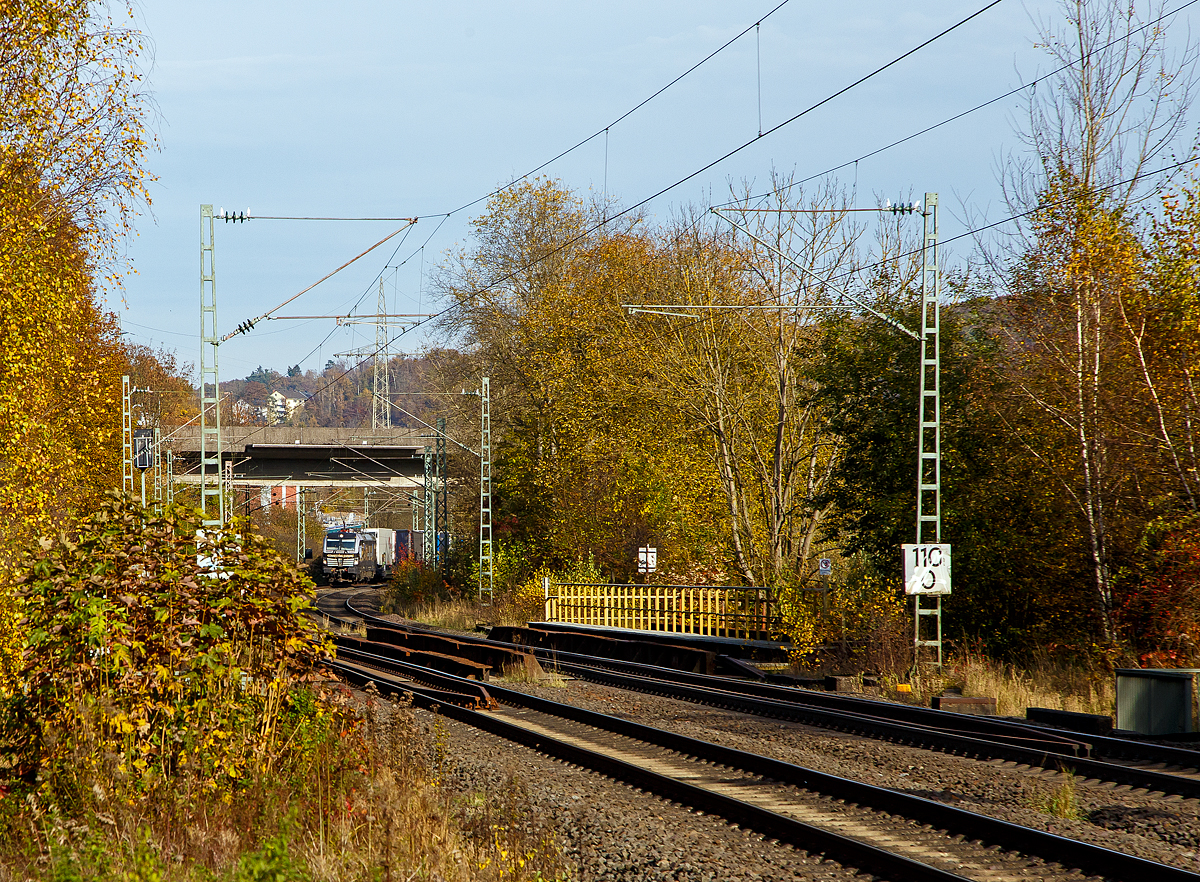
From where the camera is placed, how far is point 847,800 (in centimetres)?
977

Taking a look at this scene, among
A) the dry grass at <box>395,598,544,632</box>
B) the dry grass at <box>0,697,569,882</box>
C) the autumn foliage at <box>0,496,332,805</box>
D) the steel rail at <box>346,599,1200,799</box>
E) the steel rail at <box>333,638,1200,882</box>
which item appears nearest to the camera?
Result: the dry grass at <box>0,697,569,882</box>

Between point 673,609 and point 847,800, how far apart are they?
20553 mm

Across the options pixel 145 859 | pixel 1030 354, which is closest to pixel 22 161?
pixel 145 859

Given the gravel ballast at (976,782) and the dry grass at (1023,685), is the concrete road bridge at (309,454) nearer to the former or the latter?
the dry grass at (1023,685)

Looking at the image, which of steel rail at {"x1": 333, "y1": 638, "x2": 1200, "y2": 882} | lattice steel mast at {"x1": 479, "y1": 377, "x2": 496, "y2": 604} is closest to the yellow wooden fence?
lattice steel mast at {"x1": 479, "y1": 377, "x2": 496, "y2": 604}

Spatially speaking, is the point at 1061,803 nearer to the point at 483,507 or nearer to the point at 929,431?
the point at 929,431

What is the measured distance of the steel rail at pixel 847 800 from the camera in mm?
7348

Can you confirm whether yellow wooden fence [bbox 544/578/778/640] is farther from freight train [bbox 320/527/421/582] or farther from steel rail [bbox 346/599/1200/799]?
freight train [bbox 320/527/421/582]

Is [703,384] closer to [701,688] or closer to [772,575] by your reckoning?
[772,575]

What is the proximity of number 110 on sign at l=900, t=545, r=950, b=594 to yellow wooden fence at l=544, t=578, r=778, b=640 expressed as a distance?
7.23 m

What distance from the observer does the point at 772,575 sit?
101 ft

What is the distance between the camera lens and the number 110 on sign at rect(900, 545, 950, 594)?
1866 centimetres

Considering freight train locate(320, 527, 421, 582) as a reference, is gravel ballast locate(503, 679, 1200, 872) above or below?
above

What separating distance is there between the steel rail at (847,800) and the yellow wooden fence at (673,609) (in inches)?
541
